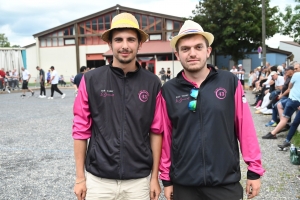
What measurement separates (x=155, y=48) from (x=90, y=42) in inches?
378

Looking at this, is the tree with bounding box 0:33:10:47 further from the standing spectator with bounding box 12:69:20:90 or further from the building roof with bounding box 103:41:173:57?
the standing spectator with bounding box 12:69:20:90

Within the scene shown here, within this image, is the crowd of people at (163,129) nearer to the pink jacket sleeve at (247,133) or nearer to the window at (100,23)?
the pink jacket sleeve at (247,133)

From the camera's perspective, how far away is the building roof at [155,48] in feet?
121

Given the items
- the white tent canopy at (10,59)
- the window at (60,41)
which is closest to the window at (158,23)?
the window at (60,41)

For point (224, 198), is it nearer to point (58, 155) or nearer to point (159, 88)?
point (159, 88)

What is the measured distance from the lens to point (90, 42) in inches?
1672

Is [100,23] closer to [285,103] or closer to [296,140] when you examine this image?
[285,103]

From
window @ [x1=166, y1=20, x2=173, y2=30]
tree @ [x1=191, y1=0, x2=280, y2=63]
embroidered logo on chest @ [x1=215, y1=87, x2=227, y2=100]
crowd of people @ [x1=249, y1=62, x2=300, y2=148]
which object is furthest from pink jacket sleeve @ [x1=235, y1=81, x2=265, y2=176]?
window @ [x1=166, y1=20, x2=173, y2=30]

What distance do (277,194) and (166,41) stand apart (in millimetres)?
36586

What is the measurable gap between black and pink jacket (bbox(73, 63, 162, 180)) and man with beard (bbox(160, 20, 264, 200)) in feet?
0.58

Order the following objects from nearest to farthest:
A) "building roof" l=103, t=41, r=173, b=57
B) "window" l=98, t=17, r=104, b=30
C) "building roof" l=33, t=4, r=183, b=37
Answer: "building roof" l=103, t=41, r=173, b=57 < "building roof" l=33, t=4, r=183, b=37 < "window" l=98, t=17, r=104, b=30

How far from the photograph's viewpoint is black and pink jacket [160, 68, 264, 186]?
2.24 metres

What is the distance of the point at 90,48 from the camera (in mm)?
42281

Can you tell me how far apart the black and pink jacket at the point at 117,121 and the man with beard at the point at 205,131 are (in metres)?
0.18
